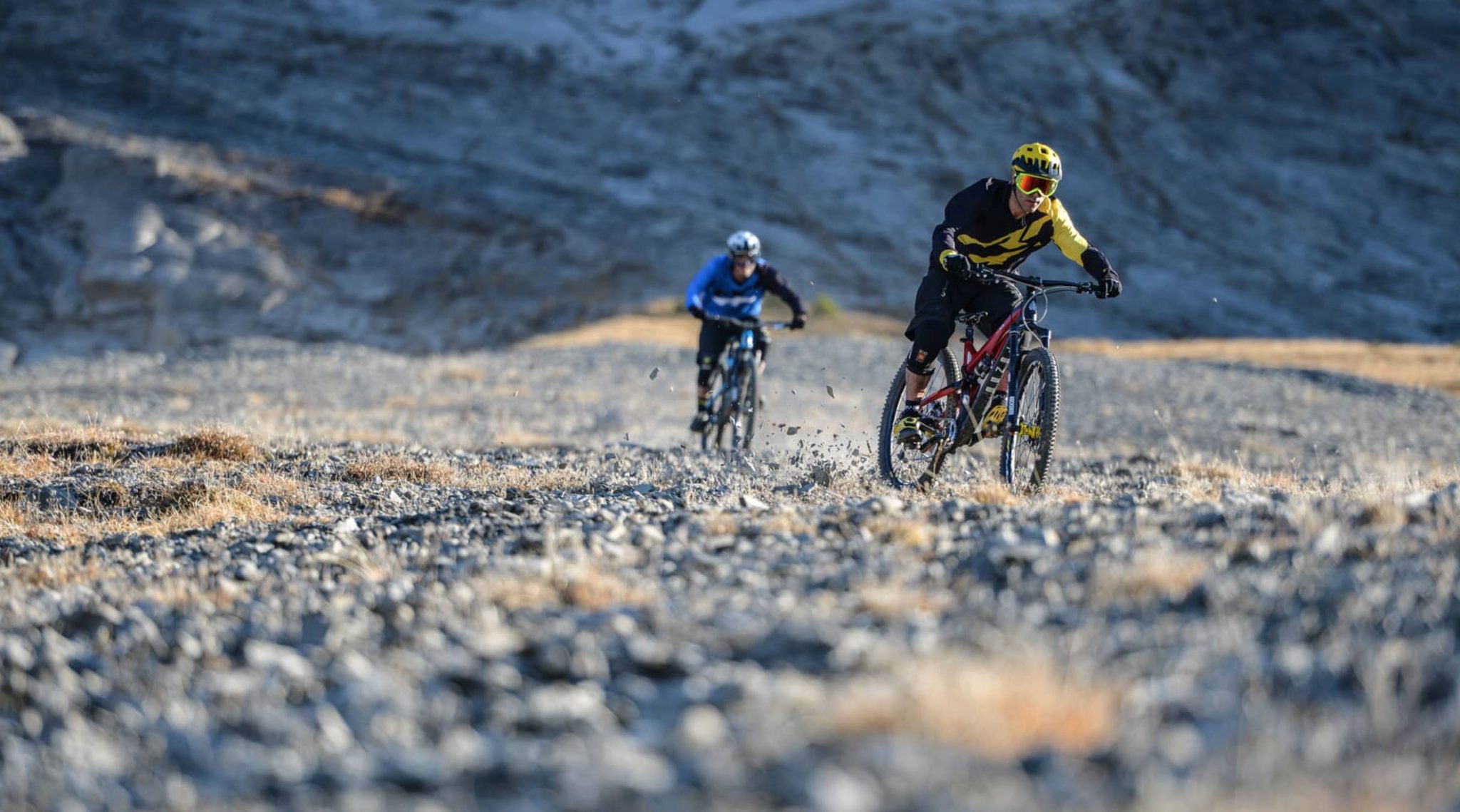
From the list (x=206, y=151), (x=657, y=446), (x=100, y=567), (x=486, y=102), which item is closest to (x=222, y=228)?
(x=206, y=151)

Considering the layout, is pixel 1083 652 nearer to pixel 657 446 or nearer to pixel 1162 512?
pixel 1162 512

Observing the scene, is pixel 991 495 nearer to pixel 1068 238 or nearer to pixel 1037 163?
pixel 1068 238

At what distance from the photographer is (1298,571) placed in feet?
15.9

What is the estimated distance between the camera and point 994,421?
29.1 ft

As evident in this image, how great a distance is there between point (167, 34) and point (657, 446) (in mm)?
57613

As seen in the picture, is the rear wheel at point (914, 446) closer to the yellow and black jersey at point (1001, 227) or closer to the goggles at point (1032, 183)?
the yellow and black jersey at point (1001, 227)

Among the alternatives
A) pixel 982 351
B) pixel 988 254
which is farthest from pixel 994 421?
pixel 988 254

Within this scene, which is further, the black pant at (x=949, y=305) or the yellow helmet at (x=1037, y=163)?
the black pant at (x=949, y=305)

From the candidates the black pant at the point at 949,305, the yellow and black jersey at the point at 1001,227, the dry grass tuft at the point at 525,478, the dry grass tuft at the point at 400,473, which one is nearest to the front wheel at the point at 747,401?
the dry grass tuft at the point at 525,478

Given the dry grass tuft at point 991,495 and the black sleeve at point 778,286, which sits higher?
the black sleeve at point 778,286

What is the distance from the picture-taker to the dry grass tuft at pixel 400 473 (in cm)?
1045

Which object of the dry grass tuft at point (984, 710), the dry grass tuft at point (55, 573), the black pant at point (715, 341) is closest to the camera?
the dry grass tuft at point (984, 710)

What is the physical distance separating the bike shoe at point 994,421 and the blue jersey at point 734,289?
5152mm

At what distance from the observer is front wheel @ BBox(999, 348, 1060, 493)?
8344 mm
